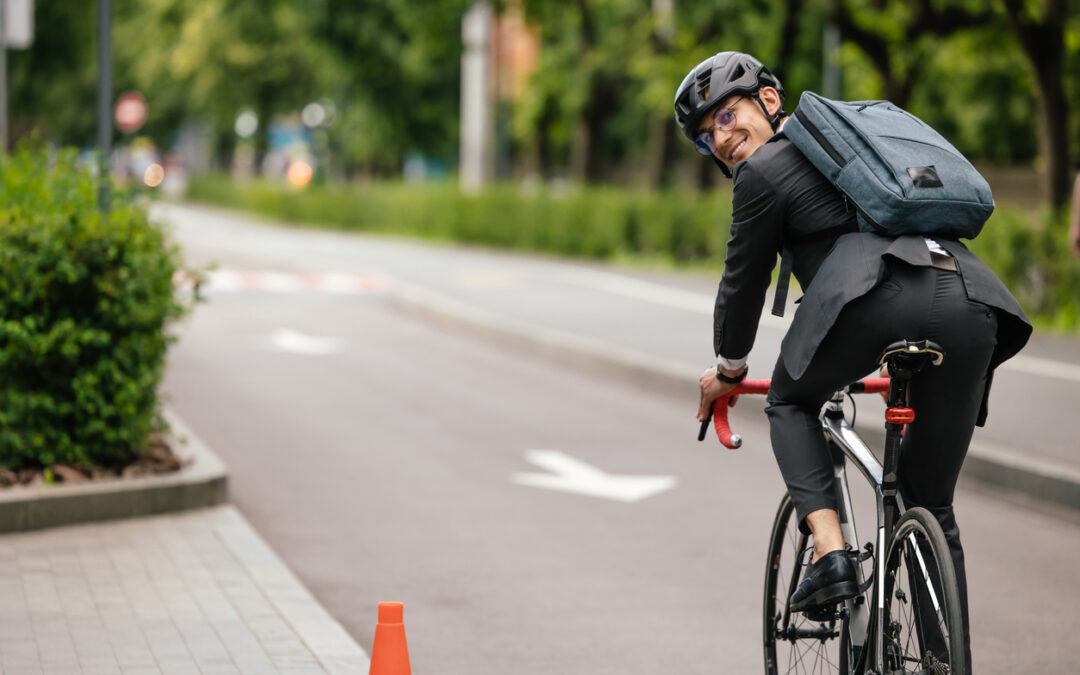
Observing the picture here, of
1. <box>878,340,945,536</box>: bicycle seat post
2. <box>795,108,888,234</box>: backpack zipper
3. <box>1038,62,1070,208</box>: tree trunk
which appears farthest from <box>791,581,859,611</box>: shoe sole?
<box>1038,62,1070,208</box>: tree trunk

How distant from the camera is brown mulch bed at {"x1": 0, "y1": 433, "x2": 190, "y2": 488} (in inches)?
283

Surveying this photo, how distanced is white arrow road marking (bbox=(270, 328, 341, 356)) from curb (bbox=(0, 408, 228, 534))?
7526 mm

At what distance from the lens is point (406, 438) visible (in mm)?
10328

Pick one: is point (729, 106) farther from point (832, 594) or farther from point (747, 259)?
point (832, 594)

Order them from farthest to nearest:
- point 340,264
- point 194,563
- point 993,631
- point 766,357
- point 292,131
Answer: point 292,131
point 340,264
point 766,357
point 194,563
point 993,631

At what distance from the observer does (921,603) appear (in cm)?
365

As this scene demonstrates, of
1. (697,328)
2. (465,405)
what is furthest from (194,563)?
(697,328)

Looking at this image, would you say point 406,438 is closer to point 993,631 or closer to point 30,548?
point 30,548

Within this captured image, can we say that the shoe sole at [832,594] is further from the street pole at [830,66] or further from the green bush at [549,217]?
the street pole at [830,66]

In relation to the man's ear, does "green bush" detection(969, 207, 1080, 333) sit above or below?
below

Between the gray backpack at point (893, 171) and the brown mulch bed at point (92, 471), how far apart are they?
4.57 m

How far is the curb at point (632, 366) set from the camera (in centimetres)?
831

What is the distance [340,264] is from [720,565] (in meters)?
20.8

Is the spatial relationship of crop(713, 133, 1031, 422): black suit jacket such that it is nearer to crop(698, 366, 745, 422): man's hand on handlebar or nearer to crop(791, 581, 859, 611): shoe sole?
crop(698, 366, 745, 422): man's hand on handlebar
